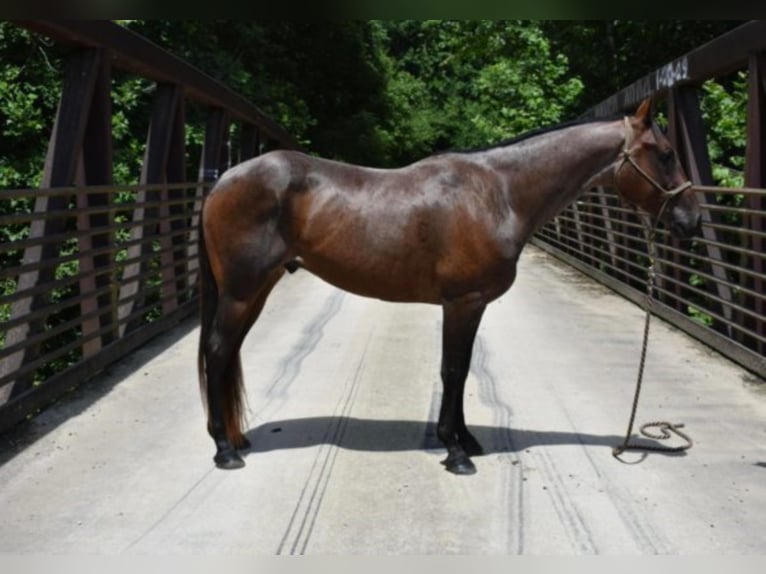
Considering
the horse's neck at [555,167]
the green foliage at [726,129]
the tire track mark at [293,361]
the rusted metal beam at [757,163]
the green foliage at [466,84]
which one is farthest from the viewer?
the green foliage at [466,84]

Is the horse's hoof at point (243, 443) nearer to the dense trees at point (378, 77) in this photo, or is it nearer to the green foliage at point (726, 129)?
the green foliage at point (726, 129)

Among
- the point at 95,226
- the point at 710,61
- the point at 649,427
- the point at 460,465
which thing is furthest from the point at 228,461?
the point at 710,61

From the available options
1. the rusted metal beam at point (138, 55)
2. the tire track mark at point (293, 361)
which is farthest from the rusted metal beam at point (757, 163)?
the rusted metal beam at point (138, 55)

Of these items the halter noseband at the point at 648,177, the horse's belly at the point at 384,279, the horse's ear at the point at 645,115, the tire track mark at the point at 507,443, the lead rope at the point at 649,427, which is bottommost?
the tire track mark at the point at 507,443

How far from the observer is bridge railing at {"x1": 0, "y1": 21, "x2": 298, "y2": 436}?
5.21 meters

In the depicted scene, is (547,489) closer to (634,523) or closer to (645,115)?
(634,523)

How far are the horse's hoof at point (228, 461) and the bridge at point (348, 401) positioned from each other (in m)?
0.07

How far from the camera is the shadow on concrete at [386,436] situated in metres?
4.55

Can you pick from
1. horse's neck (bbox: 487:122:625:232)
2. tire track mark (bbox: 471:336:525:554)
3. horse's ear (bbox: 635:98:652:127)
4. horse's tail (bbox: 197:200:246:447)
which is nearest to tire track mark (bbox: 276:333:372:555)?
horse's tail (bbox: 197:200:246:447)

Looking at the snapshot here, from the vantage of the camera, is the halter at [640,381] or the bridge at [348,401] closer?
the bridge at [348,401]

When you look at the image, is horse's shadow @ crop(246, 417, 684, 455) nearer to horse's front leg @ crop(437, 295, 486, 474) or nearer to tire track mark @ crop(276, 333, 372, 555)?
tire track mark @ crop(276, 333, 372, 555)

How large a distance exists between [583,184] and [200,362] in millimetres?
2157

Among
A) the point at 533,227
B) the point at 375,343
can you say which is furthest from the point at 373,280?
the point at 375,343

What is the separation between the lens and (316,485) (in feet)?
12.9
